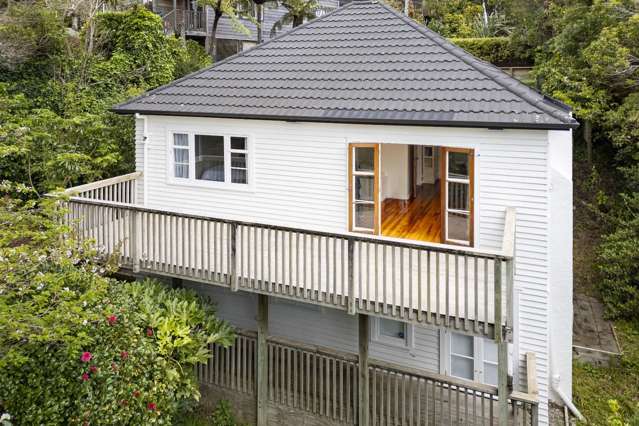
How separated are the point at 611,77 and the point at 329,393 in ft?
42.2

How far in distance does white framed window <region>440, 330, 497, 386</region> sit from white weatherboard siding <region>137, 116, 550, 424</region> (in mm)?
656

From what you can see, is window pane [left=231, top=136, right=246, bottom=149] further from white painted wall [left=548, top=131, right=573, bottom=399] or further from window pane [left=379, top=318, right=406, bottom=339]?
white painted wall [left=548, top=131, right=573, bottom=399]

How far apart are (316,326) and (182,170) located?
4386 millimetres

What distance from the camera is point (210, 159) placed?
35.1 feet

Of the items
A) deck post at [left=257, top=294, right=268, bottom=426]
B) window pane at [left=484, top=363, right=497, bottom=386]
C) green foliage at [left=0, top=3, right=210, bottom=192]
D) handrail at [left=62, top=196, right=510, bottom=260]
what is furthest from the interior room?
green foliage at [left=0, top=3, right=210, bottom=192]

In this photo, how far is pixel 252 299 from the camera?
10773mm

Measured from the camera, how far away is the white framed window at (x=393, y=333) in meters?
9.36

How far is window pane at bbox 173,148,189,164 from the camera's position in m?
10.9

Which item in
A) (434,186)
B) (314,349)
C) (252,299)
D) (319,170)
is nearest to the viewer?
(314,349)

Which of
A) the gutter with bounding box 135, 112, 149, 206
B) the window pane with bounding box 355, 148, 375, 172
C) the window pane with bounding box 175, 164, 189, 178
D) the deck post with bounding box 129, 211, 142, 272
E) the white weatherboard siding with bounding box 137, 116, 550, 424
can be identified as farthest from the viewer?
the gutter with bounding box 135, 112, 149, 206

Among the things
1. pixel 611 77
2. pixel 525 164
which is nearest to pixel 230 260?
pixel 525 164

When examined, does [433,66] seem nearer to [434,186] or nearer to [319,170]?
[319,170]

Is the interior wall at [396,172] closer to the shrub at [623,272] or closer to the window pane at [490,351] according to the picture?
the window pane at [490,351]

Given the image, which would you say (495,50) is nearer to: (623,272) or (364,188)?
(623,272)
